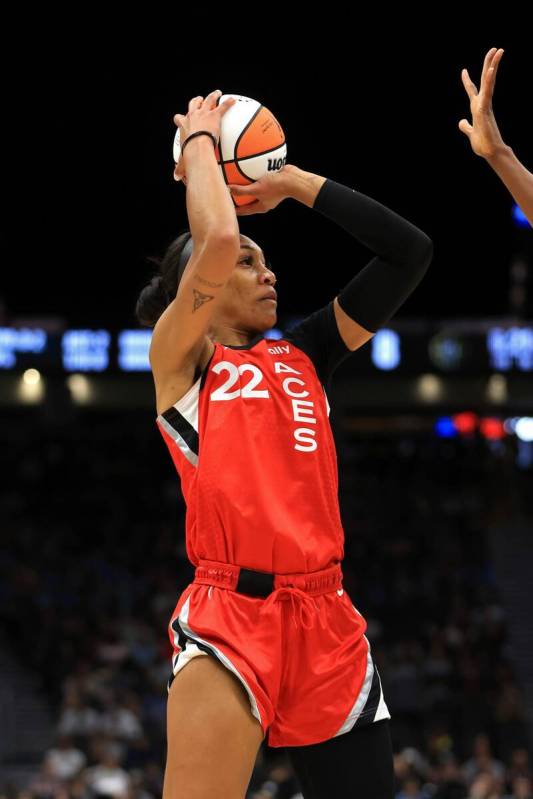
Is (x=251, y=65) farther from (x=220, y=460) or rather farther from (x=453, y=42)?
(x=220, y=460)

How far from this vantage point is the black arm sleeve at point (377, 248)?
3.71 meters

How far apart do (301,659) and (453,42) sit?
15.0 metres

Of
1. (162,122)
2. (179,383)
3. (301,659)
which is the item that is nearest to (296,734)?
(301,659)

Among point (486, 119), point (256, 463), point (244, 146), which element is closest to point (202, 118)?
point (244, 146)

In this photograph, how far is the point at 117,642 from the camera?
54.3 feet

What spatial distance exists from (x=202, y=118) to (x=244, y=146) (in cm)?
17

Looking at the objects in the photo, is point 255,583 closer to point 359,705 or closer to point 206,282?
point 359,705

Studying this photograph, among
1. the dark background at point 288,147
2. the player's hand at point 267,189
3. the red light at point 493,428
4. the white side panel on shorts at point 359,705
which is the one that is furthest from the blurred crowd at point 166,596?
the player's hand at point 267,189

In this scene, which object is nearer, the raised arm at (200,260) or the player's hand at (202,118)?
the raised arm at (200,260)

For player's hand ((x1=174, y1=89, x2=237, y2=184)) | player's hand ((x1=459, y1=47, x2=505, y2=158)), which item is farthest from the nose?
player's hand ((x1=459, y1=47, x2=505, y2=158))

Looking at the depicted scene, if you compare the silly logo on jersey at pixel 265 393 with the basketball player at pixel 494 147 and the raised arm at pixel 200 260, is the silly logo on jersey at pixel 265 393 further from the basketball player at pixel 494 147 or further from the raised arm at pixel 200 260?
the basketball player at pixel 494 147

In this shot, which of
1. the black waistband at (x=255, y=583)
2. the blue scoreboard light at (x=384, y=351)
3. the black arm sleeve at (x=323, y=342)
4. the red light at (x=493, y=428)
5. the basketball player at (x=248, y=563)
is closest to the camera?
the basketball player at (x=248, y=563)

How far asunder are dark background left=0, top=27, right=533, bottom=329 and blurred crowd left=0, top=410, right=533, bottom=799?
9.68 ft

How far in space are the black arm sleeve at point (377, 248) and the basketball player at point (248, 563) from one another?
0.77 feet
